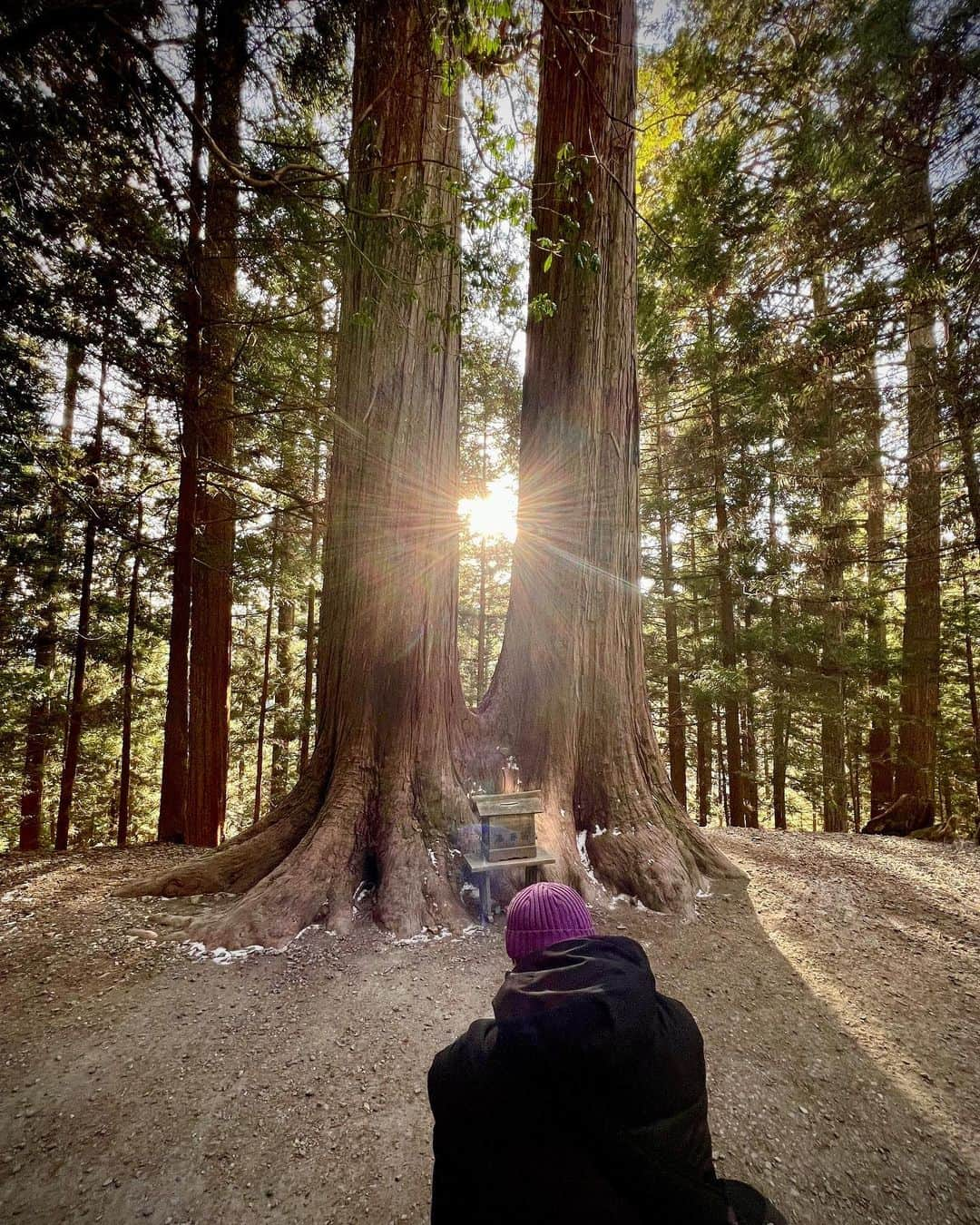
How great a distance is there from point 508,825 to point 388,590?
2005 mm

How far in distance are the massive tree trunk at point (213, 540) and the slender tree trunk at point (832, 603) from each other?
784 cm

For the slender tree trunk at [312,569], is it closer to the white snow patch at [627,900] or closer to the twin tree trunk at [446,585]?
the twin tree trunk at [446,585]

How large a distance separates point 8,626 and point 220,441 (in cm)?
545

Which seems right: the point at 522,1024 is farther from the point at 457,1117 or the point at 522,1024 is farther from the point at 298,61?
the point at 298,61

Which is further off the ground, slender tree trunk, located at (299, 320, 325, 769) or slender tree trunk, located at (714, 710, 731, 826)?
slender tree trunk, located at (299, 320, 325, 769)

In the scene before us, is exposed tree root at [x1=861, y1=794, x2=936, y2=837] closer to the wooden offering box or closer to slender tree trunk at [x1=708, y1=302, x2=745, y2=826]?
slender tree trunk at [x1=708, y1=302, x2=745, y2=826]

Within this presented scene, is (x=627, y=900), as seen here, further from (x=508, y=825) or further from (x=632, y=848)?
(x=508, y=825)

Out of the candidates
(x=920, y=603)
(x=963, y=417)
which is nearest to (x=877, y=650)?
(x=920, y=603)

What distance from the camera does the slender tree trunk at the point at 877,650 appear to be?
7391mm

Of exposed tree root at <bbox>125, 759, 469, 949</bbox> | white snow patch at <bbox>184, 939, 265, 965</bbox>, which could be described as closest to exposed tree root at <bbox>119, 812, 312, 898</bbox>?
exposed tree root at <bbox>125, 759, 469, 949</bbox>

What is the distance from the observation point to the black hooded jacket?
3.29 ft

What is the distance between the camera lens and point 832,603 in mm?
7793

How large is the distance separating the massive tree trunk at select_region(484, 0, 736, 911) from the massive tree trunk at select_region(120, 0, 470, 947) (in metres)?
0.77

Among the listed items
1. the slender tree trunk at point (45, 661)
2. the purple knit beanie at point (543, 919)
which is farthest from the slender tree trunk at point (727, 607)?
the slender tree trunk at point (45, 661)
